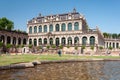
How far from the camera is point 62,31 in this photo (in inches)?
3039

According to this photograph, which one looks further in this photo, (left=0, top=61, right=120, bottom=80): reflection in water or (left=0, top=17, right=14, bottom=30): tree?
(left=0, top=17, right=14, bottom=30): tree

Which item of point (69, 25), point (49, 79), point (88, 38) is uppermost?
point (69, 25)

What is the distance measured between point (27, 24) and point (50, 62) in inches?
2283

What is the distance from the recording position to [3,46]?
6088 cm

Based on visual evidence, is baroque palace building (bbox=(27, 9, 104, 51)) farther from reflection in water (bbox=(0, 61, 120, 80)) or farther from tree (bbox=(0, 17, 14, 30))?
reflection in water (bbox=(0, 61, 120, 80))

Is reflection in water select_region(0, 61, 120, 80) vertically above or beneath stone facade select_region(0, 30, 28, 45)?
beneath

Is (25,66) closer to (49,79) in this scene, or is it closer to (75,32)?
(49,79)

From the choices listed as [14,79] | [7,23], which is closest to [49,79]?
[14,79]

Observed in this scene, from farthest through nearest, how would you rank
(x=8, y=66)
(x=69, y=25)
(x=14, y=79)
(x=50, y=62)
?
(x=69, y=25), (x=50, y=62), (x=8, y=66), (x=14, y=79)

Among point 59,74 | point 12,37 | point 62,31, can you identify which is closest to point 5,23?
point 12,37

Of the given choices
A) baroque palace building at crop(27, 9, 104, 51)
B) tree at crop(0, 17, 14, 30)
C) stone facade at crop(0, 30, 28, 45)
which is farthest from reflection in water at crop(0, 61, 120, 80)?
tree at crop(0, 17, 14, 30)

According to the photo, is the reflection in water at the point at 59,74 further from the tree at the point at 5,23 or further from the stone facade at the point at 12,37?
the tree at the point at 5,23

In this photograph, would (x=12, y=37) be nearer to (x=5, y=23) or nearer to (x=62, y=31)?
(x=62, y=31)

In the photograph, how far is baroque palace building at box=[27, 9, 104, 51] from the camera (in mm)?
71562
